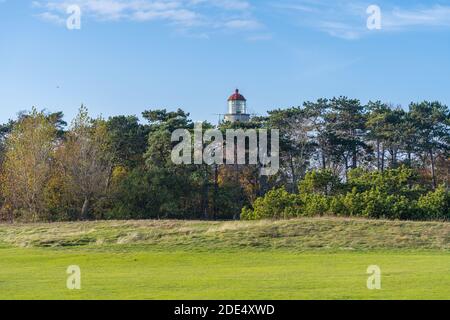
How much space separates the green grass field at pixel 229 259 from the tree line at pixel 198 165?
11.2m

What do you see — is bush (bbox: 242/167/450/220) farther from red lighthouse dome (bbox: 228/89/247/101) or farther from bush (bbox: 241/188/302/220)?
red lighthouse dome (bbox: 228/89/247/101)

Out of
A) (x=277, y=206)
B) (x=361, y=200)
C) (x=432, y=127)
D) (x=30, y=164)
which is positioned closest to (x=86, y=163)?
(x=30, y=164)

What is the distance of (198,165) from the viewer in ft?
183

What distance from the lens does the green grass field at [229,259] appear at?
14750mm

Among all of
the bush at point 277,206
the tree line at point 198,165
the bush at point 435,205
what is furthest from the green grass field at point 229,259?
the tree line at point 198,165

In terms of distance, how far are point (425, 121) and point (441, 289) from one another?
45794 mm

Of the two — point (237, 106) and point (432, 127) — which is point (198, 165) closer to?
point (237, 106)

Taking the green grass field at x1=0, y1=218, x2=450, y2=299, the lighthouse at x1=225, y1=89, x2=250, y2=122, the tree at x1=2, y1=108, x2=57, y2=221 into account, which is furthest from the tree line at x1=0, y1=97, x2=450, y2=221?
the green grass field at x1=0, y1=218, x2=450, y2=299

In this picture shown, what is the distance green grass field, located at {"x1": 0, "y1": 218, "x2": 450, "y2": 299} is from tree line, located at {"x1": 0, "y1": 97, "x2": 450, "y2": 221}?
11.2 meters

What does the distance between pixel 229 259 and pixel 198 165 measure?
32090 mm

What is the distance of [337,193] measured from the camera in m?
43.9

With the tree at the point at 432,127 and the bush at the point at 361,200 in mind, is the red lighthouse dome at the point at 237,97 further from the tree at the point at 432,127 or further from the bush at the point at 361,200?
the bush at the point at 361,200
